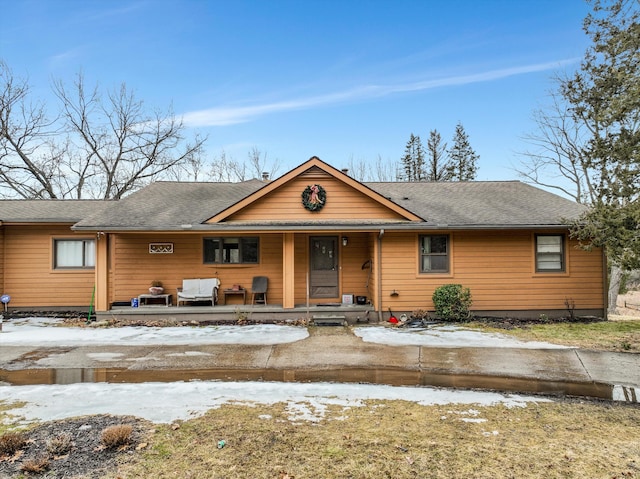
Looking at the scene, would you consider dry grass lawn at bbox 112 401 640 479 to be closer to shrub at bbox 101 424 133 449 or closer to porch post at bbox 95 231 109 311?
shrub at bbox 101 424 133 449

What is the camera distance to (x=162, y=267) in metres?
12.2

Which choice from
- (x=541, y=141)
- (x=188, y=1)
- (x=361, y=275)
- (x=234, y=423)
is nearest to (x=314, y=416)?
(x=234, y=423)

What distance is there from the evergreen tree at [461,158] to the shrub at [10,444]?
Answer: 3407cm

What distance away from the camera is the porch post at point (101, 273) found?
36.7 ft

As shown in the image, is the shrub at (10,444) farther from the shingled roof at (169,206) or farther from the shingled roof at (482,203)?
the shingled roof at (482,203)

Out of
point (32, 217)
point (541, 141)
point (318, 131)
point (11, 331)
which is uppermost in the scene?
point (318, 131)

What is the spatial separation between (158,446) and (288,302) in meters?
7.53

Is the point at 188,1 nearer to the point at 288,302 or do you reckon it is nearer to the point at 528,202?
the point at 288,302

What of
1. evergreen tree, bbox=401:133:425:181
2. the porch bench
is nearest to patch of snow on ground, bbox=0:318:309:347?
the porch bench

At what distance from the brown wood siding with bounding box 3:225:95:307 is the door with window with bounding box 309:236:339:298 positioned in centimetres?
709

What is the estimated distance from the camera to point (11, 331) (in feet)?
33.2

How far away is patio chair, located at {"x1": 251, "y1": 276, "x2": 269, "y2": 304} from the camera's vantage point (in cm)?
1207

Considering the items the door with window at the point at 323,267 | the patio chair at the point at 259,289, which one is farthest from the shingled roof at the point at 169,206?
the door with window at the point at 323,267

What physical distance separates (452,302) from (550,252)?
3.43 metres
